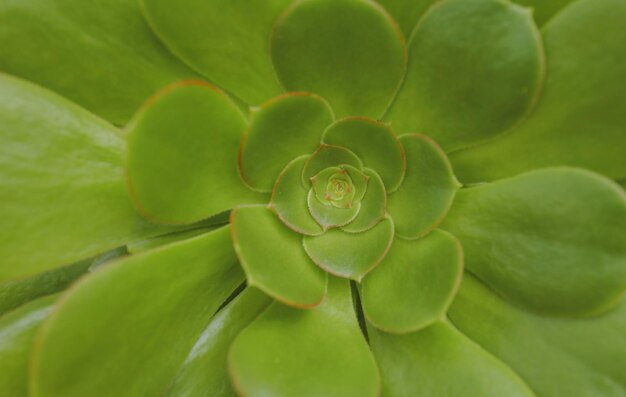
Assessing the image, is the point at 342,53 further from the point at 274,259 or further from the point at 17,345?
the point at 17,345

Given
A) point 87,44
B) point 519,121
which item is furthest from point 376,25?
point 87,44

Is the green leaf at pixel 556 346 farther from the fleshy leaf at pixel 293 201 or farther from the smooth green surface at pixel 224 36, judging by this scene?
the smooth green surface at pixel 224 36

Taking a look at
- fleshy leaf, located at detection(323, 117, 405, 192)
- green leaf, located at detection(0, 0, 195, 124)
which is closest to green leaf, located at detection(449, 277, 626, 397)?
fleshy leaf, located at detection(323, 117, 405, 192)

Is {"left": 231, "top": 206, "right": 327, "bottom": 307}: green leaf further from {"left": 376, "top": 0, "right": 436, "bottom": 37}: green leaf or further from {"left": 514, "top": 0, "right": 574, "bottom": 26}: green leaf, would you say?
{"left": 514, "top": 0, "right": 574, "bottom": 26}: green leaf

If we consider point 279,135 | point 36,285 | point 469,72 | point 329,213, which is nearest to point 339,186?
point 329,213

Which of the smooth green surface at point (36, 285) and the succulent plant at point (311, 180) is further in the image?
the smooth green surface at point (36, 285)

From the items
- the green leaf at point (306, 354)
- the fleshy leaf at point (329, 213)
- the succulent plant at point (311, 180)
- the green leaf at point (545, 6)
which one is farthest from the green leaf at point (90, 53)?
the green leaf at point (545, 6)
